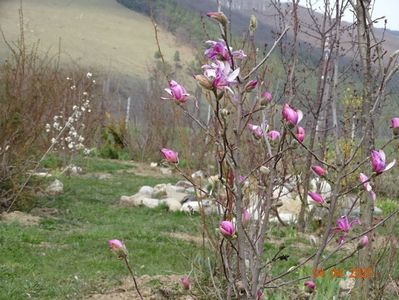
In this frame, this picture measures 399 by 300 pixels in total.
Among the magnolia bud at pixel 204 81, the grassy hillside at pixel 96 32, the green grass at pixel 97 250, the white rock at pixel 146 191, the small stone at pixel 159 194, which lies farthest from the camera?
the grassy hillside at pixel 96 32

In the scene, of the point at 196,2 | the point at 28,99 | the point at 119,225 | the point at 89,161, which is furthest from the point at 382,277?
the point at 196,2

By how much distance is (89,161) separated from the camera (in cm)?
1448

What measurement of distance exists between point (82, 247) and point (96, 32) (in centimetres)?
6196

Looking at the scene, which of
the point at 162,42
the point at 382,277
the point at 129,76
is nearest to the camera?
the point at 382,277

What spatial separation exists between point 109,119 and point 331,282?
560 inches

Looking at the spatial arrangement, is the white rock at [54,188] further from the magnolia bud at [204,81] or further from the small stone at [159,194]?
the magnolia bud at [204,81]

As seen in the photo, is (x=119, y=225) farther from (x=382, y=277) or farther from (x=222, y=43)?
(x=222, y=43)

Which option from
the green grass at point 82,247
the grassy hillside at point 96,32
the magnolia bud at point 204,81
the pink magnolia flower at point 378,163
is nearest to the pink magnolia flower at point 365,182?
the pink magnolia flower at point 378,163

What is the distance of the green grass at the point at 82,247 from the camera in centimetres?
473

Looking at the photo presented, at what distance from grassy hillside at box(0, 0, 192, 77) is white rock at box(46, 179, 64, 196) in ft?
148

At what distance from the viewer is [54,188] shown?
919cm

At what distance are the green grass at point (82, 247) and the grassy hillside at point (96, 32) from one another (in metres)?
46.0

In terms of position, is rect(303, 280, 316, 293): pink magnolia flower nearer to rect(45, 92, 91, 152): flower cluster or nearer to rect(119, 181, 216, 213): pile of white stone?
rect(119, 181, 216, 213): pile of white stone

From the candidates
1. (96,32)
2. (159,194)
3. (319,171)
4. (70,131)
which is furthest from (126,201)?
(96,32)
